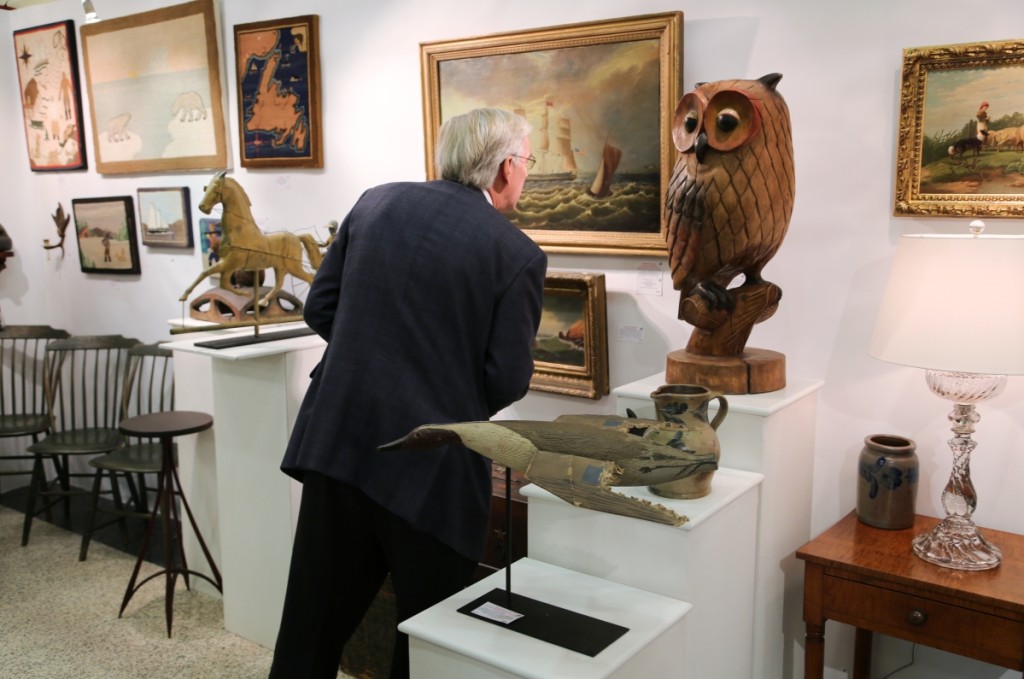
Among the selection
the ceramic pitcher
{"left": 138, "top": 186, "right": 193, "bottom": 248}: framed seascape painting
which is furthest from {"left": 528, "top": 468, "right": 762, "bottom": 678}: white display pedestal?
{"left": 138, "top": 186, "right": 193, "bottom": 248}: framed seascape painting

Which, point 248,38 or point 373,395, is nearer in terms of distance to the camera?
point 373,395

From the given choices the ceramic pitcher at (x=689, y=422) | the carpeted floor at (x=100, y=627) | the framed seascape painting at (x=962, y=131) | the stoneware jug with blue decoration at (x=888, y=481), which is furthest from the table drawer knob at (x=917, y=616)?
the carpeted floor at (x=100, y=627)

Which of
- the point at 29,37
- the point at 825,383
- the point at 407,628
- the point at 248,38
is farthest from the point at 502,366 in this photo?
the point at 29,37

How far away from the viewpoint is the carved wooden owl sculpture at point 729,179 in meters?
2.03

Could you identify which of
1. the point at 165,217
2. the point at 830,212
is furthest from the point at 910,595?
the point at 165,217

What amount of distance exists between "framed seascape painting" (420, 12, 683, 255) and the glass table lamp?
0.80 metres

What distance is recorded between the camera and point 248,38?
3768 mm

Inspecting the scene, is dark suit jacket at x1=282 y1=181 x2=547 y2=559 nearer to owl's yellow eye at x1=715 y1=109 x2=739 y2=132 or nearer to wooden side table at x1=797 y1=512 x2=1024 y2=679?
owl's yellow eye at x1=715 y1=109 x2=739 y2=132

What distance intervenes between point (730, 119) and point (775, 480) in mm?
882

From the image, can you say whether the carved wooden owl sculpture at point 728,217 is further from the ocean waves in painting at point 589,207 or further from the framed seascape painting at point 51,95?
the framed seascape painting at point 51,95

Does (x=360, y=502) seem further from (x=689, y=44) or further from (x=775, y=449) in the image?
(x=689, y=44)

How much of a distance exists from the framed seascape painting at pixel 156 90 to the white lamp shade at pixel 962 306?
3092mm

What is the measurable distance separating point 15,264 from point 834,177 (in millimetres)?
4619

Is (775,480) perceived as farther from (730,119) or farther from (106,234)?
(106,234)
